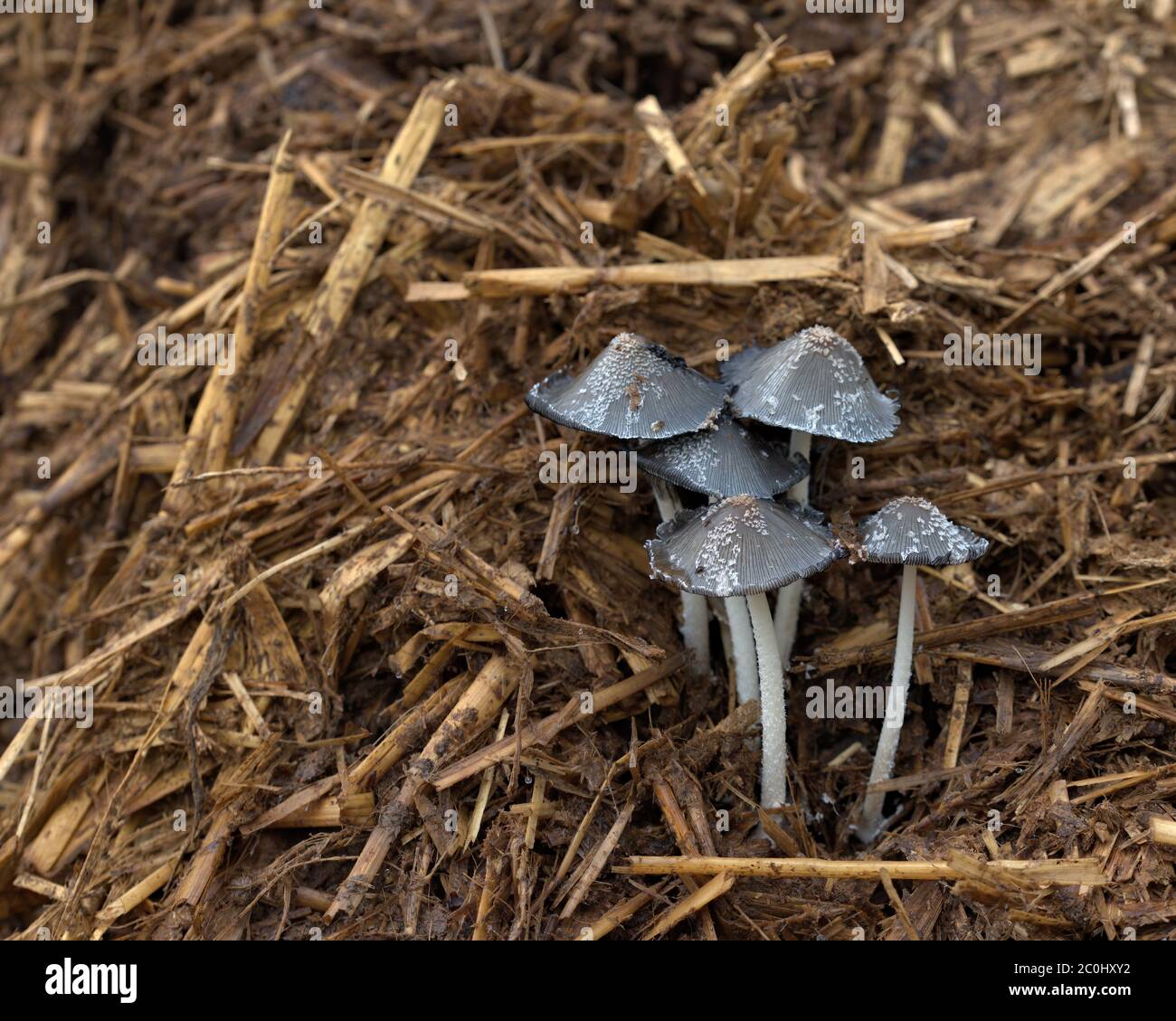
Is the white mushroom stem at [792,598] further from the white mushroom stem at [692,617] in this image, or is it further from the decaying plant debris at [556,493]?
the white mushroom stem at [692,617]

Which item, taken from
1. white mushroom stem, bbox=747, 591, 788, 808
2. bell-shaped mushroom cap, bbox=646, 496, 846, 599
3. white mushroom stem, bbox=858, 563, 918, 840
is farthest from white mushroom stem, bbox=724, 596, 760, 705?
white mushroom stem, bbox=858, 563, 918, 840

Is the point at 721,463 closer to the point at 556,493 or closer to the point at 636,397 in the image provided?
the point at 636,397

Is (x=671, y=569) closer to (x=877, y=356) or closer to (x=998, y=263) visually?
(x=877, y=356)

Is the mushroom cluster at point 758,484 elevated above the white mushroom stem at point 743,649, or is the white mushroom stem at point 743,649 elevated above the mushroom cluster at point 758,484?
the mushroom cluster at point 758,484

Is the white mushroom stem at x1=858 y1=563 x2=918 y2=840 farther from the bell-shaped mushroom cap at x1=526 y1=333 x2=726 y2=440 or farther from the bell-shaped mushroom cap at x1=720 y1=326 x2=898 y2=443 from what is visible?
the bell-shaped mushroom cap at x1=526 y1=333 x2=726 y2=440

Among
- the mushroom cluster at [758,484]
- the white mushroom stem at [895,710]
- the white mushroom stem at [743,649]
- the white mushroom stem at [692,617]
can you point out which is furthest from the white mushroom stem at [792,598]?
the white mushroom stem at [895,710]
